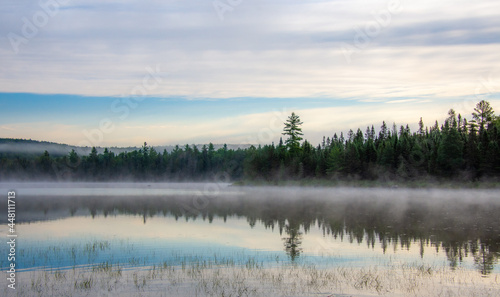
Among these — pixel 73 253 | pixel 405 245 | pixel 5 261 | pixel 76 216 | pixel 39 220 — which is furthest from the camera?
pixel 76 216

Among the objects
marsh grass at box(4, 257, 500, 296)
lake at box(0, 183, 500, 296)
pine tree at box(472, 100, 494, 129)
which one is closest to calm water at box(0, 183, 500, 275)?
lake at box(0, 183, 500, 296)

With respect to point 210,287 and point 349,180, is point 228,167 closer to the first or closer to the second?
point 349,180

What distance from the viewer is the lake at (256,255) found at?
15.7 metres

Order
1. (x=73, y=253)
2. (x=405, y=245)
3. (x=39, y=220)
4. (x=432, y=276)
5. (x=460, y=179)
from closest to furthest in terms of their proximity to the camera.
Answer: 1. (x=432, y=276)
2. (x=73, y=253)
3. (x=405, y=245)
4. (x=39, y=220)
5. (x=460, y=179)

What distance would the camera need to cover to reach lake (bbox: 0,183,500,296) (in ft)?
51.6

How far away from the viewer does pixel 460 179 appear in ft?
308

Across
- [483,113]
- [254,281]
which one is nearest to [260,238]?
[254,281]

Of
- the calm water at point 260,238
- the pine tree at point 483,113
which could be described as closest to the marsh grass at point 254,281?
the calm water at point 260,238

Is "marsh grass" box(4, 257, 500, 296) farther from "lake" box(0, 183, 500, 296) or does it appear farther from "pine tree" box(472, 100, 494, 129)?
"pine tree" box(472, 100, 494, 129)

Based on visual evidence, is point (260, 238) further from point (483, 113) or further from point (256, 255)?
point (483, 113)

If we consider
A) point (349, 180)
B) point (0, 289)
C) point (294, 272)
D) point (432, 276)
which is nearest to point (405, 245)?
point (432, 276)

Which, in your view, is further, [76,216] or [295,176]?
[295,176]

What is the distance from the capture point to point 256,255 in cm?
2264

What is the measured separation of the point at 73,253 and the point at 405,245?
56.2 feet
